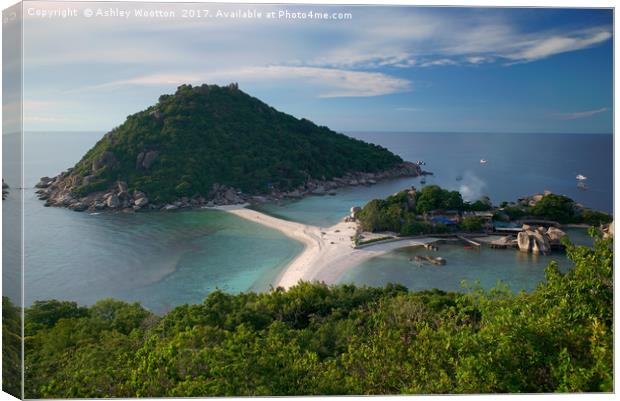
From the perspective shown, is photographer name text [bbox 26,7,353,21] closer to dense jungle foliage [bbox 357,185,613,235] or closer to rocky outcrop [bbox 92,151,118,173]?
dense jungle foliage [bbox 357,185,613,235]

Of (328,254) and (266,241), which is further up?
(328,254)

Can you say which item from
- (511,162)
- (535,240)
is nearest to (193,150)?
(535,240)

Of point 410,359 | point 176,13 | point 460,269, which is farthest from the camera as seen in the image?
point 460,269

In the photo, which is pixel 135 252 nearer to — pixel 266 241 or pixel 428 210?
pixel 266 241

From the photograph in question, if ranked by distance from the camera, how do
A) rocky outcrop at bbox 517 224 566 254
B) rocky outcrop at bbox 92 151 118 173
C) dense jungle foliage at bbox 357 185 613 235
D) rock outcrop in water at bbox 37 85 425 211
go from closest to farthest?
dense jungle foliage at bbox 357 185 613 235 < rocky outcrop at bbox 517 224 566 254 < rock outcrop in water at bbox 37 85 425 211 < rocky outcrop at bbox 92 151 118 173

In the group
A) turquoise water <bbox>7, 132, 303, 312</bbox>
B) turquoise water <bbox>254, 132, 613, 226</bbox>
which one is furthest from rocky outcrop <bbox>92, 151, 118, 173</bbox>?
turquoise water <bbox>254, 132, 613, 226</bbox>

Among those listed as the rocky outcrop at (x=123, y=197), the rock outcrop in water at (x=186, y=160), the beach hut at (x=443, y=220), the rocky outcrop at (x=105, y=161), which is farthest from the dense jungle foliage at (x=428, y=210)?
the rocky outcrop at (x=105, y=161)

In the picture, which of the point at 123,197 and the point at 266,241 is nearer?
the point at 266,241
